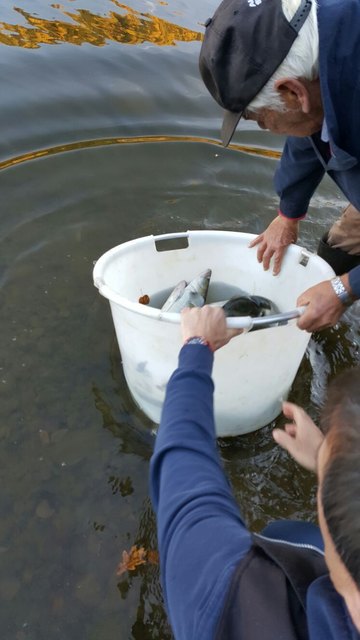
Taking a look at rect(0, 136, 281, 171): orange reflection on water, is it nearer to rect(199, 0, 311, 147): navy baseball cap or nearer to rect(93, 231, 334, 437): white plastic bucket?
rect(93, 231, 334, 437): white plastic bucket

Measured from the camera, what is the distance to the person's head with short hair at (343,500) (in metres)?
0.67

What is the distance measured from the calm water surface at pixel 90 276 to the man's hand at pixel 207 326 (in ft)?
2.89

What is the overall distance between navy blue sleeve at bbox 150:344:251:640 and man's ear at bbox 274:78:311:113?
0.77 m

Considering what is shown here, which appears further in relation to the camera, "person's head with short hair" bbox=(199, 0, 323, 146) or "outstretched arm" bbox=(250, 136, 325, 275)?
"outstretched arm" bbox=(250, 136, 325, 275)

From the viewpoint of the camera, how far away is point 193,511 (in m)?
1.05

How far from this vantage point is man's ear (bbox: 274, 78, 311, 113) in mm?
1424

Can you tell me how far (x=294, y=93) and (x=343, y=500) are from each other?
1.18 m

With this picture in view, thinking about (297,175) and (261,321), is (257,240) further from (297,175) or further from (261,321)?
(261,321)

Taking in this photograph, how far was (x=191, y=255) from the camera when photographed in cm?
223

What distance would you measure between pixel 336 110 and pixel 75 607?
1.78 meters

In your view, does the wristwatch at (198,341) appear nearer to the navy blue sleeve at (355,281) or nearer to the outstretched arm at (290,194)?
the navy blue sleeve at (355,281)

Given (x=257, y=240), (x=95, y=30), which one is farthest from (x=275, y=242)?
(x=95, y=30)

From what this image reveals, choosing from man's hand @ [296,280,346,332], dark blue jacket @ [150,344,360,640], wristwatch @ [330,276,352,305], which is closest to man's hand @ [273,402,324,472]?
dark blue jacket @ [150,344,360,640]

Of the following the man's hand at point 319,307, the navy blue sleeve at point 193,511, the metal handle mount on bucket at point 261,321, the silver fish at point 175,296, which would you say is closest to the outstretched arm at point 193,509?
the navy blue sleeve at point 193,511
